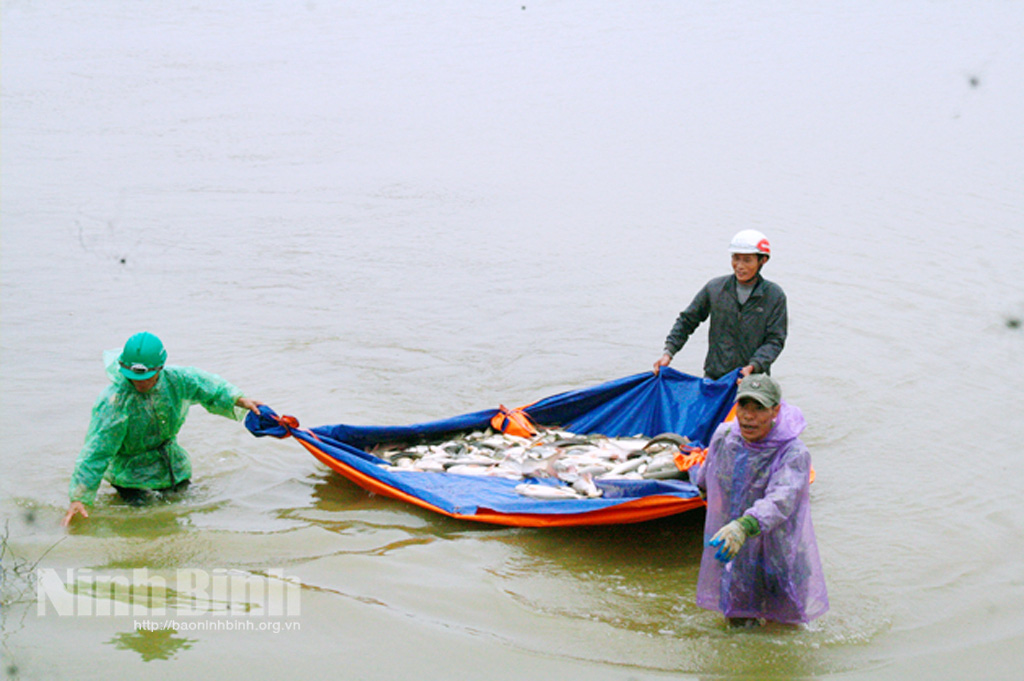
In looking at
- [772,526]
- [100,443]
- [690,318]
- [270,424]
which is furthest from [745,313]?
[100,443]

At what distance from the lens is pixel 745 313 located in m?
6.21

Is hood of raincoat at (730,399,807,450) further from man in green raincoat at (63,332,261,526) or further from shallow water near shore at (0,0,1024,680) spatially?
man in green raincoat at (63,332,261,526)

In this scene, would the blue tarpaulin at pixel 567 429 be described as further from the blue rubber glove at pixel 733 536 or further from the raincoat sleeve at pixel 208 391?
the blue rubber glove at pixel 733 536

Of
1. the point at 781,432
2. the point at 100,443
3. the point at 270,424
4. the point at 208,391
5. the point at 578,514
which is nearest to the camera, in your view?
the point at 781,432

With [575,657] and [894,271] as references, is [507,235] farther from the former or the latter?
[575,657]

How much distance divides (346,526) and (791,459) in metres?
2.89

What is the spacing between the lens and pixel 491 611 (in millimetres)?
4684

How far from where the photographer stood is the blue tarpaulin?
514 centimetres

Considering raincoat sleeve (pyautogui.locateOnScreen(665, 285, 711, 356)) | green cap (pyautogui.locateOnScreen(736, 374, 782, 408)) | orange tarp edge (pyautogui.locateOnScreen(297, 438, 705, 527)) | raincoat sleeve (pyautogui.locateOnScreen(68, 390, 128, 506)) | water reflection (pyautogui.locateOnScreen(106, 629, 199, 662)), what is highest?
raincoat sleeve (pyautogui.locateOnScreen(665, 285, 711, 356))

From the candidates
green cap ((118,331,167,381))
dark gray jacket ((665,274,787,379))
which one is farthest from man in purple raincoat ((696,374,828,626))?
green cap ((118,331,167,381))

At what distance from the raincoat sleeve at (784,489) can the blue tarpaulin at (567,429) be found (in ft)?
3.40

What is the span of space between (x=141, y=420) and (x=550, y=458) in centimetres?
244

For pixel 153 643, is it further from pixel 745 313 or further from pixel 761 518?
pixel 745 313

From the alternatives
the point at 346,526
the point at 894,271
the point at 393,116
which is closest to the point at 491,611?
the point at 346,526
